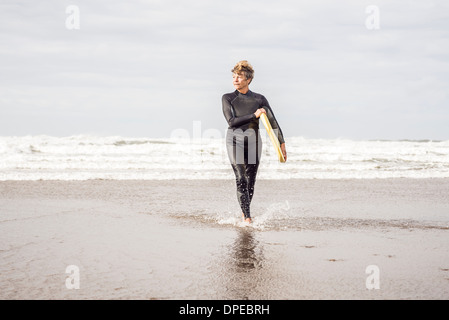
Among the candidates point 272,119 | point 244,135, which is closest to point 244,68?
point 272,119

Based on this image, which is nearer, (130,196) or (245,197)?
(245,197)

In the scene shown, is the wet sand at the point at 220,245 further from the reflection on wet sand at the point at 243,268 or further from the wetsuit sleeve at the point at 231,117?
the wetsuit sleeve at the point at 231,117

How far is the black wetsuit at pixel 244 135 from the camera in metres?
6.36

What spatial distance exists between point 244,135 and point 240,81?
0.72 meters

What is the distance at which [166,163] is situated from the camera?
1958 cm

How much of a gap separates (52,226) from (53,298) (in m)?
3.00

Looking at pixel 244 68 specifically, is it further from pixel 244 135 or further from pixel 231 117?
pixel 244 135

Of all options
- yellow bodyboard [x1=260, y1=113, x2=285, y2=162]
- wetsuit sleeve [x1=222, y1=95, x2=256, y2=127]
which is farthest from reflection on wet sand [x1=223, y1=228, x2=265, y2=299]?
wetsuit sleeve [x1=222, y1=95, x2=256, y2=127]

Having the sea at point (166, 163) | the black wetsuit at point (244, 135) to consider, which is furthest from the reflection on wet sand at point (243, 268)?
the sea at point (166, 163)

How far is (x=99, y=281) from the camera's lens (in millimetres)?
3721

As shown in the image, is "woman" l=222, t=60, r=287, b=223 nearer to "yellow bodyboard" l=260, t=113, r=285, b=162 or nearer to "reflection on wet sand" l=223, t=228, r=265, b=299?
"yellow bodyboard" l=260, t=113, r=285, b=162

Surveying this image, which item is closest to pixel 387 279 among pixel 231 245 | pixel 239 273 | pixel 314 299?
pixel 314 299

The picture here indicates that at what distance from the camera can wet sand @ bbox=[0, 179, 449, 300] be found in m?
3.59
